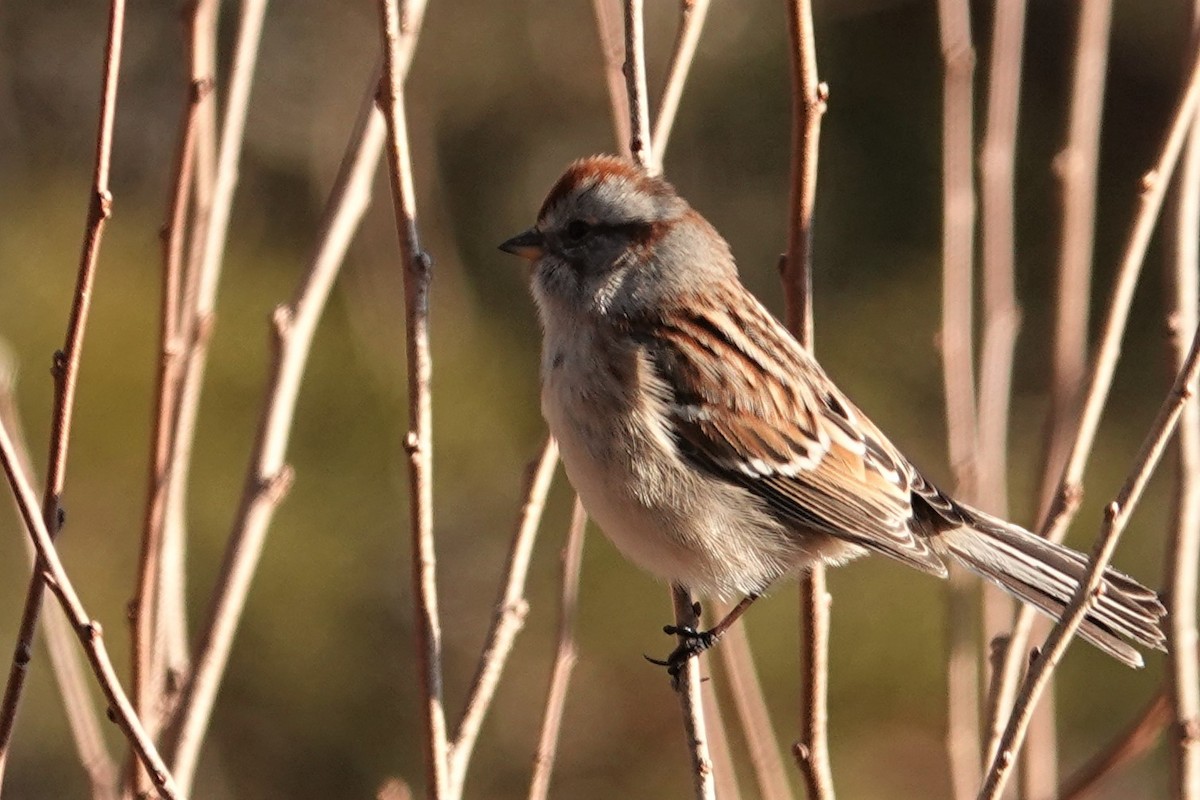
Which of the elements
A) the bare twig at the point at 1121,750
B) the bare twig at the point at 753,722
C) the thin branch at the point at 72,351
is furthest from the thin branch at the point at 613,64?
the bare twig at the point at 1121,750

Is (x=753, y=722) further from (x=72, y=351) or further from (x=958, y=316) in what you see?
(x=72, y=351)

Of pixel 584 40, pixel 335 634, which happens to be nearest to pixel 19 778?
pixel 335 634

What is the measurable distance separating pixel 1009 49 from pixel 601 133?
14.1 feet

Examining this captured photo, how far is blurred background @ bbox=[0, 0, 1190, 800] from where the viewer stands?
4844 mm

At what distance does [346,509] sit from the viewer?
5.02 meters

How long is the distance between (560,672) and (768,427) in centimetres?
74

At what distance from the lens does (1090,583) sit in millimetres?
1589

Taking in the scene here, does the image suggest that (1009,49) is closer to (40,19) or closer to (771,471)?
(771,471)

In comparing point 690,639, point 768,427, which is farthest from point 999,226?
point 690,639

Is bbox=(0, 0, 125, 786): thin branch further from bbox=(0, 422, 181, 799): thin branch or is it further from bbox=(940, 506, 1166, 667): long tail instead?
bbox=(940, 506, 1166, 667): long tail

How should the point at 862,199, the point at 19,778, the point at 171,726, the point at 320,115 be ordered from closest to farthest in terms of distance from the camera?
the point at 171,726 < the point at 19,778 < the point at 320,115 < the point at 862,199

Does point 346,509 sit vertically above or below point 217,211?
above

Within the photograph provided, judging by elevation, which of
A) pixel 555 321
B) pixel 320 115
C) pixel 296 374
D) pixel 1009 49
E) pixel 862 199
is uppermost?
pixel 862 199

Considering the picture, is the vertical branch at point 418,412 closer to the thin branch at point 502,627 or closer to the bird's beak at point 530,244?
the thin branch at point 502,627
